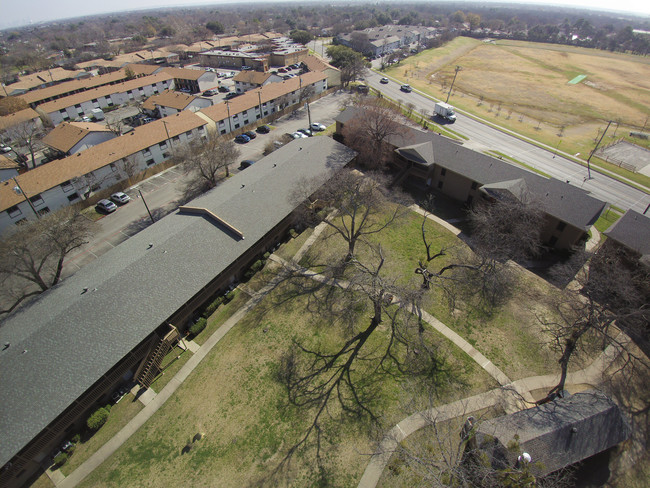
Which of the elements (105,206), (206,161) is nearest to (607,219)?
(206,161)

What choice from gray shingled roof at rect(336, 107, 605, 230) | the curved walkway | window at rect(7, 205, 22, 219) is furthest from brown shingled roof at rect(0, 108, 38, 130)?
the curved walkway

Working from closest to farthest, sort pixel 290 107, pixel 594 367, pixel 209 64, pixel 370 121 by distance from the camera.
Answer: pixel 594 367
pixel 370 121
pixel 290 107
pixel 209 64

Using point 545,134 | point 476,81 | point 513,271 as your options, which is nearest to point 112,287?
point 513,271

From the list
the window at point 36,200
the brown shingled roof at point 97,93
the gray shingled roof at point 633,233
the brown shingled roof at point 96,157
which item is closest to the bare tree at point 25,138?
the brown shingled roof at point 96,157

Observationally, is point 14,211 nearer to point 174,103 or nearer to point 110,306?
point 110,306

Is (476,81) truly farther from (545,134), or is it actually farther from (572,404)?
(572,404)

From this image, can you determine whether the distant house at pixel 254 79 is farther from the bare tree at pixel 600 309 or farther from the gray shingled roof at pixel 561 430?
the gray shingled roof at pixel 561 430
